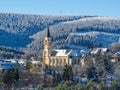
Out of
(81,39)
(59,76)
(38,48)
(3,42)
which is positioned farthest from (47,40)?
(3,42)

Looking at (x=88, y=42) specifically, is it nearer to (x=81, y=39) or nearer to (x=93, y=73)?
(x=81, y=39)

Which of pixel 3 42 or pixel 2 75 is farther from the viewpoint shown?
pixel 3 42

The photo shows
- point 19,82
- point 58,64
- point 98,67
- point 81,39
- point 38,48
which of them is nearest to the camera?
point 19,82

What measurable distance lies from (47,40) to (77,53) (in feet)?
23.7

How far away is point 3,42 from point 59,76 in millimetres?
132668

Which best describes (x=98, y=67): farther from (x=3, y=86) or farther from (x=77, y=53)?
(x=3, y=86)

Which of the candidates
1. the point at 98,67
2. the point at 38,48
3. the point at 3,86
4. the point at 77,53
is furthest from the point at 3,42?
the point at 3,86

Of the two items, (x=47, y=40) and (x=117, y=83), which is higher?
(x=47, y=40)

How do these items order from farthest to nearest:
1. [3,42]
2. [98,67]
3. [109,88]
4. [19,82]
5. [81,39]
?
[3,42]
[81,39]
[98,67]
[19,82]
[109,88]

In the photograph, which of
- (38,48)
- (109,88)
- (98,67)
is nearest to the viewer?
(109,88)

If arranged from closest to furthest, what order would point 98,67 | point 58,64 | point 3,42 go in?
1. point 98,67
2. point 58,64
3. point 3,42

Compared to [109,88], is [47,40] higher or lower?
higher

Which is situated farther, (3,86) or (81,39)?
(81,39)

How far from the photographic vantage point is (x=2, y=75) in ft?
197
